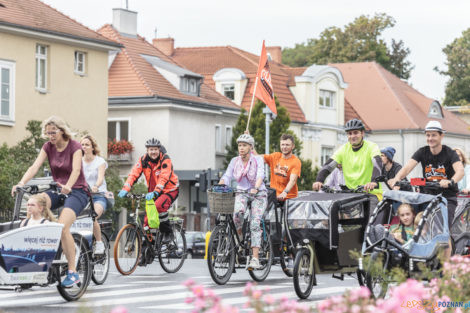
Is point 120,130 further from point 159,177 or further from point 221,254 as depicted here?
point 221,254

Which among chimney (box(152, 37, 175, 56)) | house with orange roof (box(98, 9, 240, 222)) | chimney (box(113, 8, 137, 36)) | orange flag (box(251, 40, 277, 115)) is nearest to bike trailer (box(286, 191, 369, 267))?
orange flag (box(251, 40, 277, 115))

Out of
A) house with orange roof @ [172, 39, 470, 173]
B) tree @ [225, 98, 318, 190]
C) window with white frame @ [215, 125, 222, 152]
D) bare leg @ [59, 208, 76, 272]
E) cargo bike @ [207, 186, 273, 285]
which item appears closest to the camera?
bare leg @ [59, 208, 76, 272]

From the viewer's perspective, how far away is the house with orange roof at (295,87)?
64.1 m

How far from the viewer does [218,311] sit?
5832 mm

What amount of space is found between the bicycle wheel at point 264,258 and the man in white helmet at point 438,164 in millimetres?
2803

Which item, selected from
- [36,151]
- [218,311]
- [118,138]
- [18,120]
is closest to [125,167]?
[118,138]

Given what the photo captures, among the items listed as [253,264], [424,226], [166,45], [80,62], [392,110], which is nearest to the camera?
[424,226]

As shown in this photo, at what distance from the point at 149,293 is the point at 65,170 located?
81.7 inches

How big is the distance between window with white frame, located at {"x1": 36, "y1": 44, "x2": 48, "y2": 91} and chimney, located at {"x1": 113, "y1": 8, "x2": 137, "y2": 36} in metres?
15.5

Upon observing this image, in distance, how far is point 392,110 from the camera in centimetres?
7494

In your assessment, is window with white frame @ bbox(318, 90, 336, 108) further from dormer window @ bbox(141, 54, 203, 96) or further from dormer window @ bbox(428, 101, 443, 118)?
dormer window @ bbox(141, 54, 203, 96)

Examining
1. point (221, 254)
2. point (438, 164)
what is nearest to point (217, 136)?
point (221, 254)

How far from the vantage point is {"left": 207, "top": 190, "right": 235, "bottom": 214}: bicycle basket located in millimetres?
14844

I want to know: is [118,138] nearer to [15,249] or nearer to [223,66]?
[223,66]
